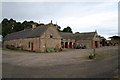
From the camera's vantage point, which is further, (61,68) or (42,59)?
(42,59)

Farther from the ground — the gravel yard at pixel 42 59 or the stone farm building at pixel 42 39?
the stone farm building at pixel 42 39

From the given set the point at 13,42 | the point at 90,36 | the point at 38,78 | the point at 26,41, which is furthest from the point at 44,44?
the point at 38,78

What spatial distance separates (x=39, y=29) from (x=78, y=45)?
19.0 metres

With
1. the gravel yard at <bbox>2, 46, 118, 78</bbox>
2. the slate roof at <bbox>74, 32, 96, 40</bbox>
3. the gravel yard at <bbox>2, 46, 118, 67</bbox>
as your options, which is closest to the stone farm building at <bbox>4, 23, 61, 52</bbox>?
the gravel yard at <bbox>2, 46, 118, 67</bbox>

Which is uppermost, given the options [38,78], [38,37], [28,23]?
[28,23]

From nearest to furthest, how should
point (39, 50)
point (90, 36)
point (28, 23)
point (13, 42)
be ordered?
point (39, 50), point (13, 42), point (90, 36), point (28, 23)

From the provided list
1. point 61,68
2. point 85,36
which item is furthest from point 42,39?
point 61,68

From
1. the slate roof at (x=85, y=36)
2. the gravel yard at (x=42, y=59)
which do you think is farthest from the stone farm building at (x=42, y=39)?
the slate roof at (x=85, y=36)

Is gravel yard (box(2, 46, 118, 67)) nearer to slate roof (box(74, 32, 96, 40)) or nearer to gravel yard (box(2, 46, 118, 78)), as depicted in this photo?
gravel yard (box(2, 46, 118, 78))

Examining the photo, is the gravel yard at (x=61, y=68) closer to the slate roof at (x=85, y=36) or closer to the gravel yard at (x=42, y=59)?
the gravel yard at (x=42, y=59)

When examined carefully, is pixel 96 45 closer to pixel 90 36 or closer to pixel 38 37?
pixel 90 36

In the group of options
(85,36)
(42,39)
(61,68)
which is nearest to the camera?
(61,68)

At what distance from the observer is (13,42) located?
61.0m

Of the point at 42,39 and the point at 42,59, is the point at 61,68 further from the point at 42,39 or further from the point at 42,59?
the point at 42,39
